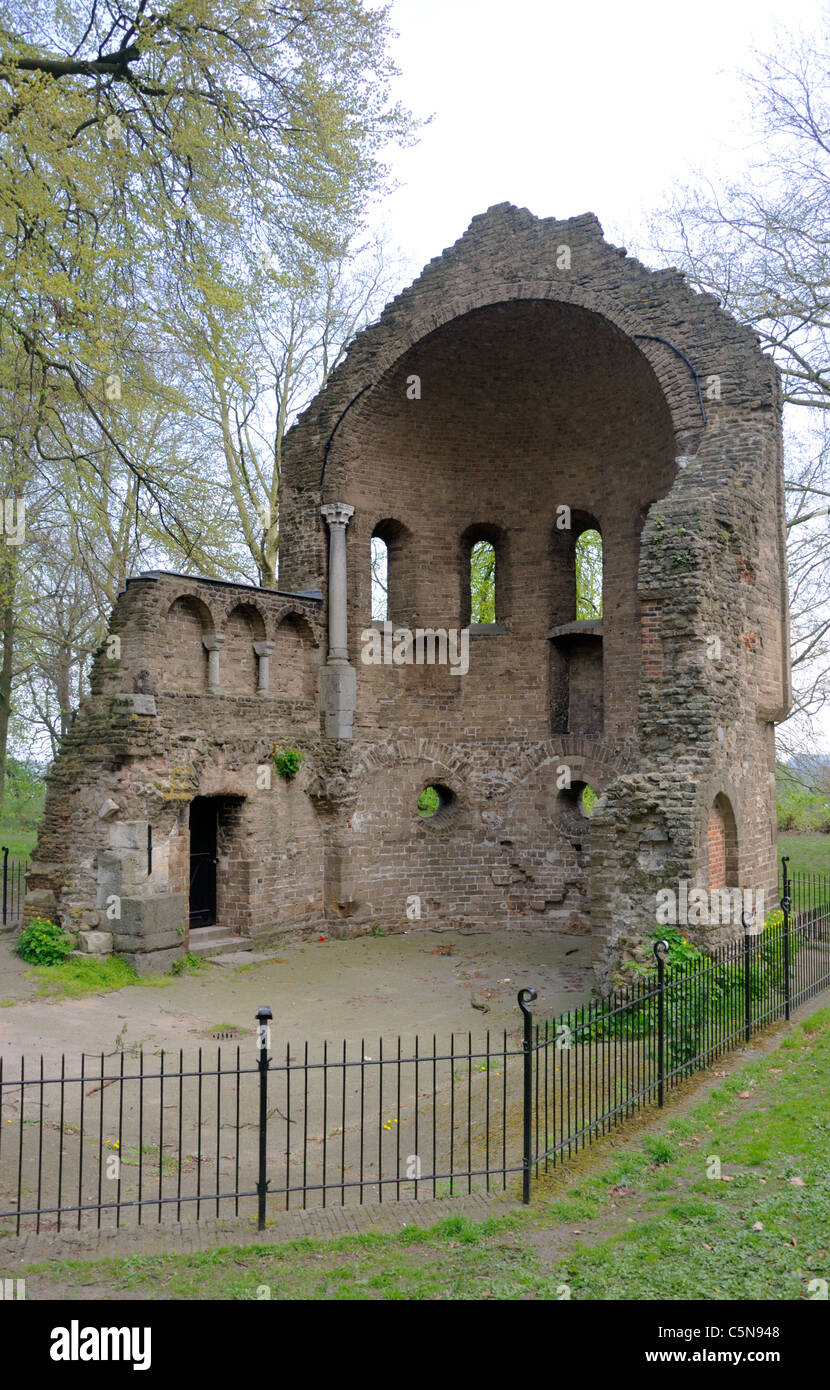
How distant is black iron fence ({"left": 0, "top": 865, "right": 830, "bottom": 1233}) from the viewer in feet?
21.7

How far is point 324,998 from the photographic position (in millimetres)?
13016

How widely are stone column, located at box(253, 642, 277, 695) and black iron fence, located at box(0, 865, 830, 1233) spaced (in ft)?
21.1

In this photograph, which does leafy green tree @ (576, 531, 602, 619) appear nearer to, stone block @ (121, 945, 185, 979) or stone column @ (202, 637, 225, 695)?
stone column @ (202, 637, 225, 695)

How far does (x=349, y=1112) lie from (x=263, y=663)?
8355mm

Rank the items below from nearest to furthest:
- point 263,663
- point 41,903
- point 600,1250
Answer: point 600,1250 < point 41,903 < point 263,663

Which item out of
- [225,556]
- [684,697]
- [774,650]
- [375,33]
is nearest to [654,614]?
[684,697]

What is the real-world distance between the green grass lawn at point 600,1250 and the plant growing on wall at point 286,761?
9.63 meters

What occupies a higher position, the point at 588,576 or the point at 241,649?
the point at 588,576

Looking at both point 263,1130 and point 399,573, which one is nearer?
point 263,1130

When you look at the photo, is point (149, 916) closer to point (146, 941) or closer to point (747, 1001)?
point (146, 941)

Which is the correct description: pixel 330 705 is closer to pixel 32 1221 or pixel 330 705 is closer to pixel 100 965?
pixel 100 965

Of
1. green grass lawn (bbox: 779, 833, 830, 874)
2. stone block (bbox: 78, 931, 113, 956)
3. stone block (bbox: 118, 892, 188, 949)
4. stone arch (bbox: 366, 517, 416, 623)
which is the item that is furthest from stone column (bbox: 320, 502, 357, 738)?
green grass lawn (bbox: 779, 833, 830, 874)

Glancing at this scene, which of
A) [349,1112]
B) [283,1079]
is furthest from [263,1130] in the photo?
[283,1079]

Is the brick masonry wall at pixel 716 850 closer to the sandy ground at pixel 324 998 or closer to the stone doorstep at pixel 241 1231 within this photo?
Answer: the sandy ground at pixel 324 998
